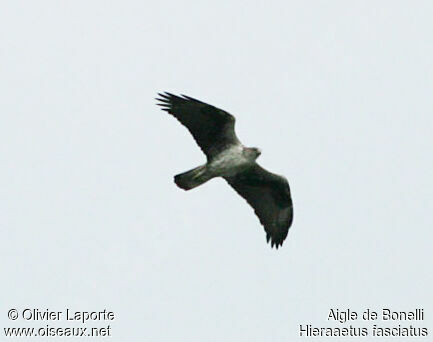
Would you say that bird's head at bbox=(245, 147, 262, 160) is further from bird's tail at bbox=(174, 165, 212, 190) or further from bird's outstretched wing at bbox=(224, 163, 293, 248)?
bird's tail at bbox=(174, 165, 212, 190)

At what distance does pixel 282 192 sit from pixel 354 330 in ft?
9.09

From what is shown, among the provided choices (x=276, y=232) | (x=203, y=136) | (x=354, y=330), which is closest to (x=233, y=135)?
(x=203, y=136)

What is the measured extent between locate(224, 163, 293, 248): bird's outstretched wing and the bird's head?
0.64 metres

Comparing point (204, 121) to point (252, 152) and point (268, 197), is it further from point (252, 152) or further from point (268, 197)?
point (268, 197)

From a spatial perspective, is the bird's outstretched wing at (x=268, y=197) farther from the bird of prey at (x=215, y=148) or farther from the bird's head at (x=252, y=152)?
the bird's head at (x=252, y=152)

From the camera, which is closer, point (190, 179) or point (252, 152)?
point (190, 179)

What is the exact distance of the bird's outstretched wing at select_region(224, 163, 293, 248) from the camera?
66.4ft

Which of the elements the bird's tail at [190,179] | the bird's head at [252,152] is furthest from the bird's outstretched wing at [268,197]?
the bird's tail at [190,179]

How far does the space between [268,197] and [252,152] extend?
139 cm

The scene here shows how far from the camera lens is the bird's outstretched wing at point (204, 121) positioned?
62.4 feet

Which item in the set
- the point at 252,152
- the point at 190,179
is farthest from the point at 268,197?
the point at 190,179

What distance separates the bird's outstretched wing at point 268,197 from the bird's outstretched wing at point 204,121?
98 centimetres

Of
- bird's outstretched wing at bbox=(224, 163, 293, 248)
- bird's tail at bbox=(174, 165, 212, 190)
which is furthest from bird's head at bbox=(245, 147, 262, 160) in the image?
bird's tail at bbox=(174, 165, 212, 190)

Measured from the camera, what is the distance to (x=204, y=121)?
19234mm
